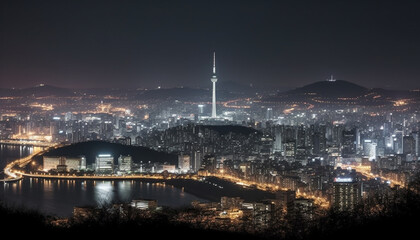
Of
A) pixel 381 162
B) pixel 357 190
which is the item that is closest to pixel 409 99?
pixel 381 162

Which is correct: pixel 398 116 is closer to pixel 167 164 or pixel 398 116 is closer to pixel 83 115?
pixel 167 164

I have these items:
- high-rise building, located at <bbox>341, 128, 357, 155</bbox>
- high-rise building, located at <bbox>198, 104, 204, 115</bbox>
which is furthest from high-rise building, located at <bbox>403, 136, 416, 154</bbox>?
high-rise building, located at <bbox>198, 104, 204, 115</bbox>

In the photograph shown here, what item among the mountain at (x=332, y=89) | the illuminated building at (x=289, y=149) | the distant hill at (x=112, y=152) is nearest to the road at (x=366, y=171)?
the illuminated building at (x=289, y=149)

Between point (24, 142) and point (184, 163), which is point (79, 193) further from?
point (24, 142)

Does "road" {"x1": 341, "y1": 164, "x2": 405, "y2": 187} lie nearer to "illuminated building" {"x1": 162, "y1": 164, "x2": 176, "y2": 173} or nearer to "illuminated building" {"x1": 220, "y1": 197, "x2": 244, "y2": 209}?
"illuminated building" {"x1": 162, "y1": 164, "x2": 176, "y2": 173}

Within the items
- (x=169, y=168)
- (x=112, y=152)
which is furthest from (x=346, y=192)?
(x=112, y=152)

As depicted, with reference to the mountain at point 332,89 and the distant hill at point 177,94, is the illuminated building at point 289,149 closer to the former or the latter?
the mountain at point 332,89
